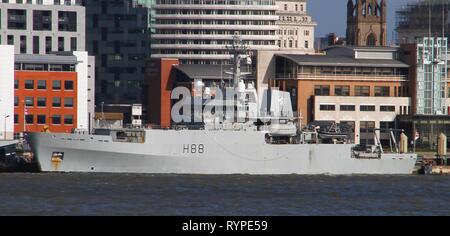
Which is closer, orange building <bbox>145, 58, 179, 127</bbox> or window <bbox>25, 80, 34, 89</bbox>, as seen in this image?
window <bbox>25, 80, 34, 89</bbox>

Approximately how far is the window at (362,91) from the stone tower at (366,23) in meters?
50.3

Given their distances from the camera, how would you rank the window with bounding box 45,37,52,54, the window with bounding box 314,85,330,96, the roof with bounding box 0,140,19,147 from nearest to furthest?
the roof with bounding box 0,140,19,147, the window with bounding box 314,85,330,96, the window with bounding box 45,37,52,54

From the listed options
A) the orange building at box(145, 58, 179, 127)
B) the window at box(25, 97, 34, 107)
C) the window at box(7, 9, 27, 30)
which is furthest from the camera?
the orange building at box(145, 58, 179, 127)

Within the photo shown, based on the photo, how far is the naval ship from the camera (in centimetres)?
8275

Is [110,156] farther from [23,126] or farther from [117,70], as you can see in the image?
[117,70]

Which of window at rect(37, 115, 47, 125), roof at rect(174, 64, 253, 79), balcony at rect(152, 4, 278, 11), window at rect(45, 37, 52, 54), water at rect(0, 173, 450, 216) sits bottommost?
water at rect(0, 173, 450, 216)

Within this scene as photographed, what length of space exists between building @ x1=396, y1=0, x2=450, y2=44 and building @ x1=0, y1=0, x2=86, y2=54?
46704 millimetres

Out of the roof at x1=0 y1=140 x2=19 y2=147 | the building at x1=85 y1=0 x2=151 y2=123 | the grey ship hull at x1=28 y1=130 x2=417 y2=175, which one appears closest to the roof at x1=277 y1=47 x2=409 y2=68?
the roof at x1=0 y1=140 x2=19 y2=147

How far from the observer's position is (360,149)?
9175 cm

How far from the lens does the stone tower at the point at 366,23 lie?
Answer: 570ft

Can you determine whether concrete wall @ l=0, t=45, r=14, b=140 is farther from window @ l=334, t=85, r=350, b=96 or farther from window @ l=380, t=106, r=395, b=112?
window @ l=380, t=106, r=395, b=112

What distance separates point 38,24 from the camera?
439 ft

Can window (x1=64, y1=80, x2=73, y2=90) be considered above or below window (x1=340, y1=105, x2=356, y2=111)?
above

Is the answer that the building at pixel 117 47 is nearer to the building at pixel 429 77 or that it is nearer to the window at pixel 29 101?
the building at pixel 429 77
